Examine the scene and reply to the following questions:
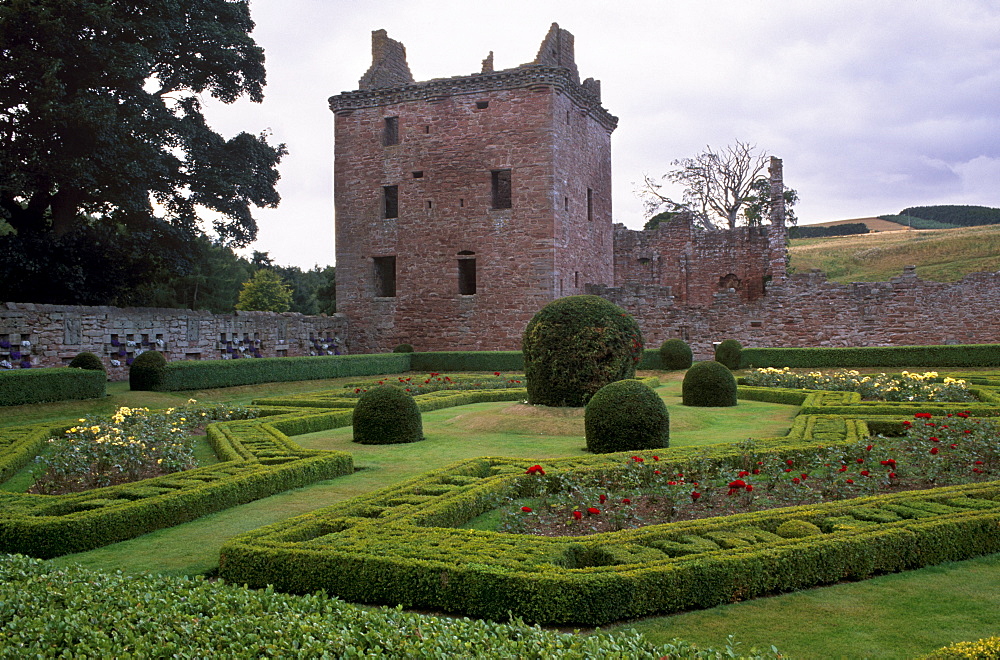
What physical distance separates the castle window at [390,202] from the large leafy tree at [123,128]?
4.44 meters

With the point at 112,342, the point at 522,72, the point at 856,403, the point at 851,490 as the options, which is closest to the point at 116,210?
the point at 112,342

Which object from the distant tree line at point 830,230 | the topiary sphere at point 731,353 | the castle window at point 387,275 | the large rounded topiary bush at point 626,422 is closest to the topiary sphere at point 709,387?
the large rounded topiary bush at point 626,422

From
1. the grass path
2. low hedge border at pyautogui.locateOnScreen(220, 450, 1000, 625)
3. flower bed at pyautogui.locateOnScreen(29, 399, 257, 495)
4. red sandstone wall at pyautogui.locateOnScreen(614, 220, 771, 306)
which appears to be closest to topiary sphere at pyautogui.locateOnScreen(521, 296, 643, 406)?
flower bed at pyautogui.locateOnScreen(29, 399, 257, 495)

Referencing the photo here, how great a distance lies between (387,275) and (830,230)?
42.4 meters

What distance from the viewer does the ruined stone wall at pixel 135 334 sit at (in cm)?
1606

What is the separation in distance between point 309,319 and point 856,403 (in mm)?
18172

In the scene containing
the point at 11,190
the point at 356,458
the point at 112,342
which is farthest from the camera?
the point at 11,190

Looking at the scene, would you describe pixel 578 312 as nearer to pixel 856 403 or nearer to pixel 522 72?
pixel 856 403

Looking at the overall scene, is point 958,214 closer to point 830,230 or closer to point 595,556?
point 830,230

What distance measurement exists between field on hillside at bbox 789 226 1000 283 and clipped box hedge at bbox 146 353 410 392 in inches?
993

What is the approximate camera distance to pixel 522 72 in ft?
85.3

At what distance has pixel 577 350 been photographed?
11.8 meters

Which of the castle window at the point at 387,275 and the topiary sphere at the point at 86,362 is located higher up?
the castle window at the point at 387,275

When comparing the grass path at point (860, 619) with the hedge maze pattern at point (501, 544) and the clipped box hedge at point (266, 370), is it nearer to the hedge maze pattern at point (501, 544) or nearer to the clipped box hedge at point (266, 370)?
the hedge maze pattern at point (501, 544)
